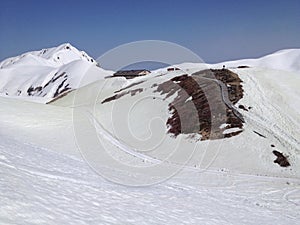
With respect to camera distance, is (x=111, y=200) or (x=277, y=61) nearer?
(x=111, y=200)

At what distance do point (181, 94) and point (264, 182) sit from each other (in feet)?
54.5

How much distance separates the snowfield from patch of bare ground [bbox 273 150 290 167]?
0.29m

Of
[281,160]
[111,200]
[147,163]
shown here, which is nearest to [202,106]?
[281,160]

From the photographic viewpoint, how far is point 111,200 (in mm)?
11156

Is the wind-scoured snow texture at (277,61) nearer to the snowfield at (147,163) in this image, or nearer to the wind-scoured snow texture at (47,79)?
the wind-scoured snow texture at (47,79)

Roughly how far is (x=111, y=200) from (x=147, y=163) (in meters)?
12.5

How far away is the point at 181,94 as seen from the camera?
117 feet

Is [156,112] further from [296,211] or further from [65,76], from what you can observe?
[65,76]

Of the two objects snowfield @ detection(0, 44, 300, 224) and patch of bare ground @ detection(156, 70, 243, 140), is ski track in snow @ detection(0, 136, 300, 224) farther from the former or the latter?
patch of bare ground @ detection(156, 70, 243, 140)

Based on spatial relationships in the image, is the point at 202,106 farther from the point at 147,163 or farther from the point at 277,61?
the point at 277,61

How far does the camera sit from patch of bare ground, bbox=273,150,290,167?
75.7 ft

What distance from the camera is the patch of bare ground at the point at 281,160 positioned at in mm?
23067

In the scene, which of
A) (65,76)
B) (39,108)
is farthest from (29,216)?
(65,76)

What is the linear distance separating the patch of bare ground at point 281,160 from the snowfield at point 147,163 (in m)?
0.29
